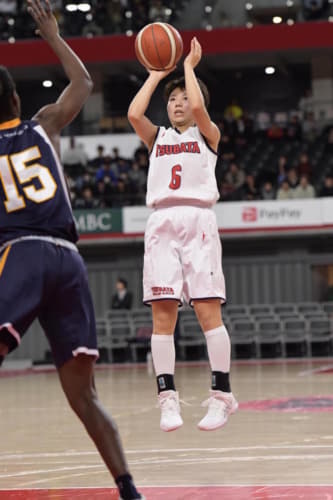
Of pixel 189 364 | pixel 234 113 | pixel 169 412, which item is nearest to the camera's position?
pixel 169 412

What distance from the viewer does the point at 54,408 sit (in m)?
11.3

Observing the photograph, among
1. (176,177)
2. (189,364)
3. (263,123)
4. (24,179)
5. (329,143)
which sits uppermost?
(24,179)

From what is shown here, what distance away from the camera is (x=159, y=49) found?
237 inches

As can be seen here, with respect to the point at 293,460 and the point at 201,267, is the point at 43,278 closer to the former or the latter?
the point at 201,267

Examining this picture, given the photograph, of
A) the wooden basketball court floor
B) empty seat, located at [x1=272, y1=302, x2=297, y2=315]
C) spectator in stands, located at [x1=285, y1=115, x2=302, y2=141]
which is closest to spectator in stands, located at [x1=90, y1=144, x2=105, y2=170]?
spectator in stands, located at [x1=285, y1=115, x2=302, y2=141]

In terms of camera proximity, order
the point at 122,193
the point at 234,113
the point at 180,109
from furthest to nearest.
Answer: the point at 234,113
the point at 122,193
the point at 180,109

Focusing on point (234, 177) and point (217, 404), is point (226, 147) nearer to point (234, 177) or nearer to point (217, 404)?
point (234, 177)

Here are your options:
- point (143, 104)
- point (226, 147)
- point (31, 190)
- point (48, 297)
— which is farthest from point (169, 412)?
point (226, 147)

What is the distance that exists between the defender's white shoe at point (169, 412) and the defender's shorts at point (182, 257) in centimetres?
59

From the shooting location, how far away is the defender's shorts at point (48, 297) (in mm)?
4180

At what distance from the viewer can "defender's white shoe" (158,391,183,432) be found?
5.66 meters

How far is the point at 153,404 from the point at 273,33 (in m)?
15.8

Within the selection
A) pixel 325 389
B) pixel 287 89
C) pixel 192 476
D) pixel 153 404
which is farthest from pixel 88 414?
pixel 287 89

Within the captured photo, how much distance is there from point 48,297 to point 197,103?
209 cm
